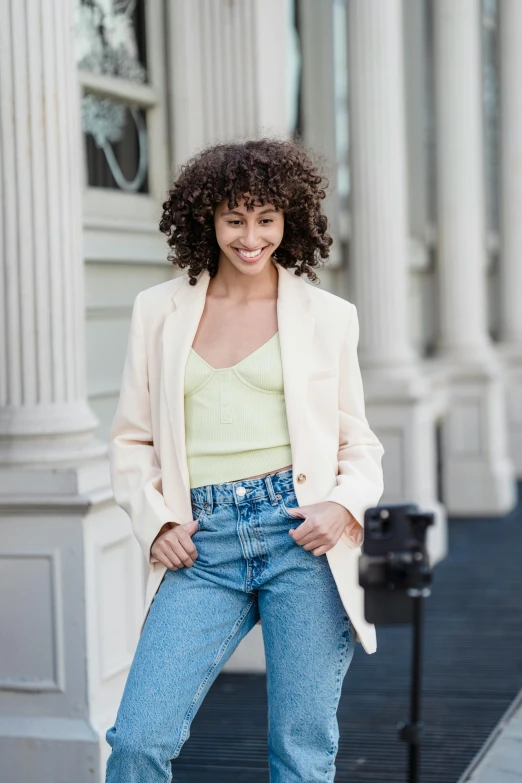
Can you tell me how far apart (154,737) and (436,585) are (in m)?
5.31

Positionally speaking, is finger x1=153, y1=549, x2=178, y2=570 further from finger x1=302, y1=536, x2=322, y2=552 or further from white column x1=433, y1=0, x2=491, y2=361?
white column x1=433, y1=0, x2=491, y2=361

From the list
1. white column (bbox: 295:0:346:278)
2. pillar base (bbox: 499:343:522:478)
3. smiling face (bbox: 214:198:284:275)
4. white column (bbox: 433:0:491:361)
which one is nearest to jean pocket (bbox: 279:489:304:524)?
smiling face (bbox: 214:198:284:275)

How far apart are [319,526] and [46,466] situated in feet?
5.88

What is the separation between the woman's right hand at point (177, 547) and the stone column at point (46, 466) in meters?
1.42

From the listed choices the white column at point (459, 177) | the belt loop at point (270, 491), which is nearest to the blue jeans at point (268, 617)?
the belt loop at point (270, 491)

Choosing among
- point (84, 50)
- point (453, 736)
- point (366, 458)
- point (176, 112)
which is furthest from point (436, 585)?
point (366, 458)

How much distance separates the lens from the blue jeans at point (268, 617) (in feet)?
8.57

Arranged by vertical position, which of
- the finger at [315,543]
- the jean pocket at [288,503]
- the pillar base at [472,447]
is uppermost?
the jean pocket at [288,503]

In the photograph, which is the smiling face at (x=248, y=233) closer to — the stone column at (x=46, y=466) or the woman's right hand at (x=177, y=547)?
the woman's right hand at (x=177, y=547)

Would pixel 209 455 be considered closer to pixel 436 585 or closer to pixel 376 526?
pixel 376 526

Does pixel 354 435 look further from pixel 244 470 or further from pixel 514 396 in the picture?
pixel 514 396

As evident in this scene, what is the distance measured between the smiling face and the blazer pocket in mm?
257

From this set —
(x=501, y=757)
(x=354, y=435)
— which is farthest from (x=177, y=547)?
(x=501, y=757)

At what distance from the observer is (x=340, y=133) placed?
913cm
